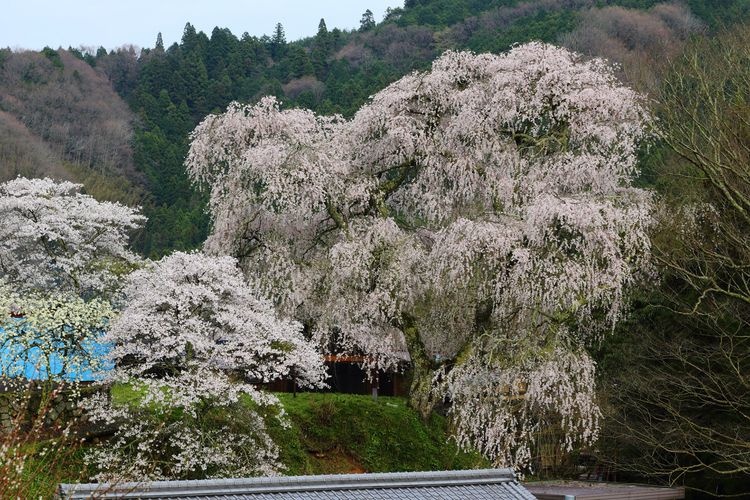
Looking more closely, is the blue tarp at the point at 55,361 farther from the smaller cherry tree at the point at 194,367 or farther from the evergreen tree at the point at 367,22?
the evergreen tree at the point at 367,22

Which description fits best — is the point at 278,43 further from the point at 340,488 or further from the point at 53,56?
the point at 340,488

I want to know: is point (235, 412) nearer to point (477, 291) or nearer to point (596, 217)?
point (477, 291)

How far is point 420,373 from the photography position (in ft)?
72.4

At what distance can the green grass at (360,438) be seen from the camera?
20.8 m

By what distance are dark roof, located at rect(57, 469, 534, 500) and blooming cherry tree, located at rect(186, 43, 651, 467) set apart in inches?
288

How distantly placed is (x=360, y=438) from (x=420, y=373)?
5.99 ft

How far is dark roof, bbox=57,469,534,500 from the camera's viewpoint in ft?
33.4

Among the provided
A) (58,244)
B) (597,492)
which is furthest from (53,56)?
(597,492)

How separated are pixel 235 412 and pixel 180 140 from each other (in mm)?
45126

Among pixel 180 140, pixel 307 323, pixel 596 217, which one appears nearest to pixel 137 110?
pixel 180 140

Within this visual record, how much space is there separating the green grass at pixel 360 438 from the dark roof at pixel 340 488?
859 cm

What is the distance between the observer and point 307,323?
2303 cm

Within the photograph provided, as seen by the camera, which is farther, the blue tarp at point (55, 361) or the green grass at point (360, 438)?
the green grass at point (360, 438)

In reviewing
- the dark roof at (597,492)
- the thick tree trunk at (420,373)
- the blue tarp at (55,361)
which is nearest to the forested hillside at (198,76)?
the thick tree trunk at (420,373)
